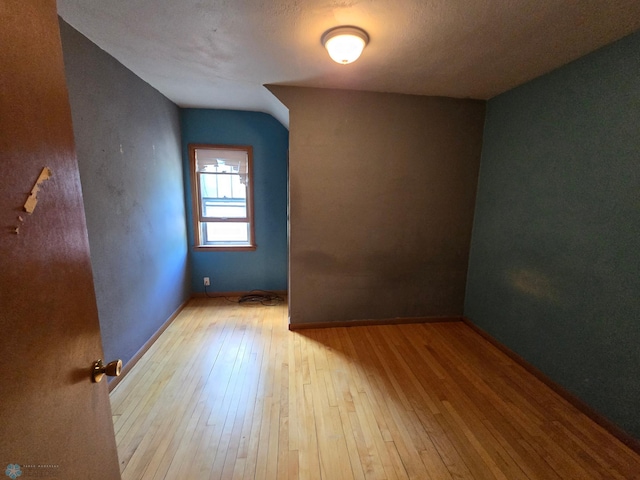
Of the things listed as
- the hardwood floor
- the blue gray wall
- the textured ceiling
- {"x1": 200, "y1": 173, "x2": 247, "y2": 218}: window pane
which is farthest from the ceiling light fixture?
the hardwood floor

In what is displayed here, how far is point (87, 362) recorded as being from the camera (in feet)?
2.44

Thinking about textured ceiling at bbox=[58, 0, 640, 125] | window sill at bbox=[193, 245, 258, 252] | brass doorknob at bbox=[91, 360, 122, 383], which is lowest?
window sill at bbox=[193, 245, 258, 252]

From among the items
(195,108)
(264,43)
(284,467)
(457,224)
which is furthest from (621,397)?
(195,108)

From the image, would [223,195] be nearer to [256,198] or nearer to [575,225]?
[256,198]

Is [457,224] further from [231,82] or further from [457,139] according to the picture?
[231,82]

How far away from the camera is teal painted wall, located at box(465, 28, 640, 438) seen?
5.05ft

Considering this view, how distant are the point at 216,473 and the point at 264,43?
2486 mm

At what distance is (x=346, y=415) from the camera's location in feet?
5.61

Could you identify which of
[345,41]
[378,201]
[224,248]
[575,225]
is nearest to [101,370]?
[345,41]

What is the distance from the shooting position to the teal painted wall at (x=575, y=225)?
154cm

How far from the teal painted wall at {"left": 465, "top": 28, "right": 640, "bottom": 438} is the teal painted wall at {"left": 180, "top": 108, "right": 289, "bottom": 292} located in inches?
95.1

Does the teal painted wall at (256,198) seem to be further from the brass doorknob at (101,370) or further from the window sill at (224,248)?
the brass doorknob at (101,370)

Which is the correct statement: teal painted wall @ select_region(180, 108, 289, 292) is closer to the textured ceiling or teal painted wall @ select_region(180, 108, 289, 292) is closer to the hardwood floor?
the textured ceiling

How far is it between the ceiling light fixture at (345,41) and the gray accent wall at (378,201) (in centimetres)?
84
